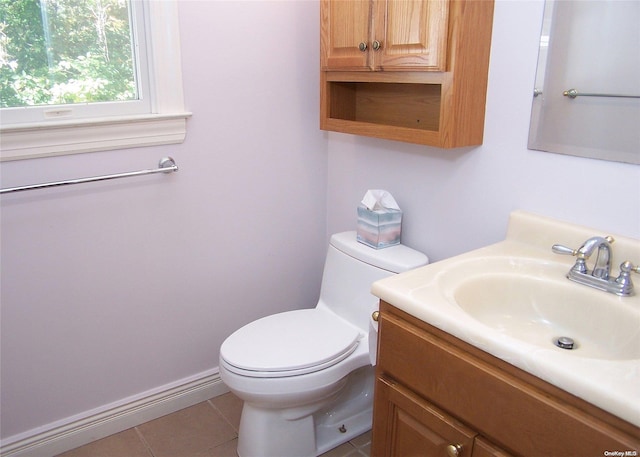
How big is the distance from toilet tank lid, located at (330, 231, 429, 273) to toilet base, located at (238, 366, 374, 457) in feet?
1.41

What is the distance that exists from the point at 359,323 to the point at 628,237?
2.82ft

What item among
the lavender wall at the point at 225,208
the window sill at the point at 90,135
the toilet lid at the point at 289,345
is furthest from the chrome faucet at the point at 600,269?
the window sill at the point at 90,135

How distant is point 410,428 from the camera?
1188 millimetres

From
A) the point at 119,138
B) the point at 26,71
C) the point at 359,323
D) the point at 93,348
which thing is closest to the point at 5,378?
the point at 93,348

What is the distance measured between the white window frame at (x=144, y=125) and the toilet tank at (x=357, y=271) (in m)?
0.68

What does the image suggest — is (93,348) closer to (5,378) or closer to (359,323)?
(5,378)

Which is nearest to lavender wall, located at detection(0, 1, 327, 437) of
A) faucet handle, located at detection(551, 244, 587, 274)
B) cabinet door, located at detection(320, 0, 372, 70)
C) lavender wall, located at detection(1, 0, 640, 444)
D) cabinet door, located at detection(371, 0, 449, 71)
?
lavender wall, located at detection(1, 0, 640, 444)

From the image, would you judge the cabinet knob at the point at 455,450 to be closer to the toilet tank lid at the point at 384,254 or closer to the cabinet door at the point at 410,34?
the toilet tank lid at the point at 384,254

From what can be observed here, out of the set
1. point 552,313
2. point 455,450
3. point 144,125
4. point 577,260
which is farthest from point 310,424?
point 144,125

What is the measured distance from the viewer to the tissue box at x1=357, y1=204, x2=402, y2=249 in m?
1.76

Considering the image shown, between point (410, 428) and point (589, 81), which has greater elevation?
point (589, 81)

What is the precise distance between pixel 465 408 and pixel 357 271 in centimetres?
79

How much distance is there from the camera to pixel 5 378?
5.36 feet

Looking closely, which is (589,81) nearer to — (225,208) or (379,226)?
(379,226)
